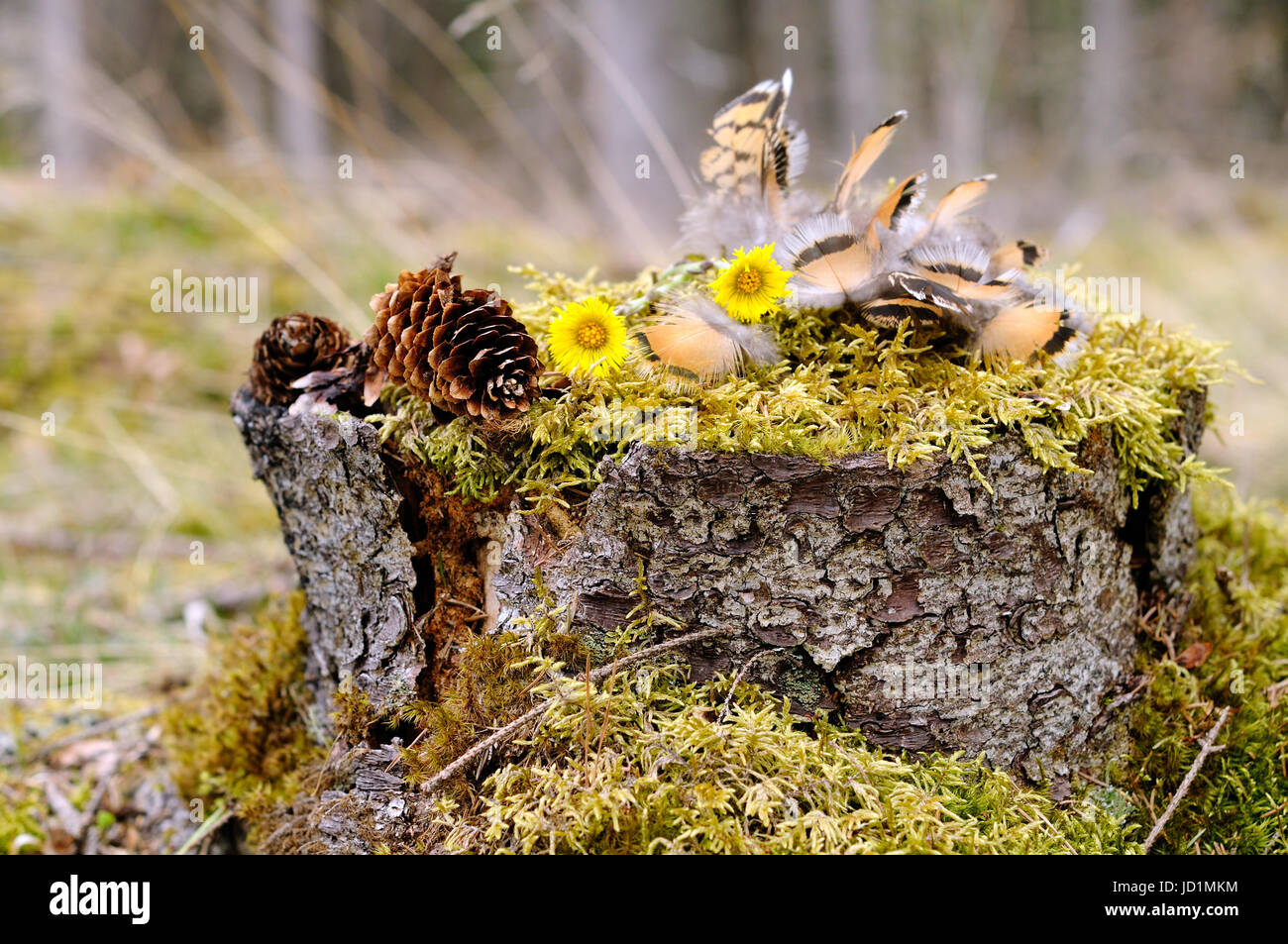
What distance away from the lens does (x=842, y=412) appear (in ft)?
4.54

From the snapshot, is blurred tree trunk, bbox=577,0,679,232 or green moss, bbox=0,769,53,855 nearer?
green moss, bbox=0,769,53,855

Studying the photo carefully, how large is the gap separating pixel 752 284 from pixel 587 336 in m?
0.30

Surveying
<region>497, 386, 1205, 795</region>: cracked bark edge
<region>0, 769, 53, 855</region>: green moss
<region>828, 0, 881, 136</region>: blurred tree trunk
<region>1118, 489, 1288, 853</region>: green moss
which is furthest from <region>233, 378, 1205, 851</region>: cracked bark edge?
<region>828, 0, 881, 136</region>: blurred tree trunk

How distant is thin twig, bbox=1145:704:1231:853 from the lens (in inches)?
55.1

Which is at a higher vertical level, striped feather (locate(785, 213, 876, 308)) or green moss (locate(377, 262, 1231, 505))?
striped feather (locate(785, 213, 876, 308))

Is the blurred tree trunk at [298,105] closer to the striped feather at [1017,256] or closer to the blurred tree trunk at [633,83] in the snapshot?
the blurred tree trunk at [633,83]

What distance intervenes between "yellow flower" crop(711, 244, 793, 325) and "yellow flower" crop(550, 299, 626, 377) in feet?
0.65

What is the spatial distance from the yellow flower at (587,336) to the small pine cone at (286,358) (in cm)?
59

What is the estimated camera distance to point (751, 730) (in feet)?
4.45

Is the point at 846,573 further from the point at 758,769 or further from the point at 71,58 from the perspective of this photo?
the point at 71,58

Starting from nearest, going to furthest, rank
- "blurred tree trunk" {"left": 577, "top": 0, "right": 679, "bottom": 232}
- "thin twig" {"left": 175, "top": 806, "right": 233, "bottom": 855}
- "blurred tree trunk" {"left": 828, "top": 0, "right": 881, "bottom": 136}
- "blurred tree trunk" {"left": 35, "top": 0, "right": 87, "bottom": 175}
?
"thin twig" {"left": 175, "top": 806, "right": 233, "bottom": 855}, "blurred tree trunk" {"left": 577, "top": 0, "right": 679, "bottom": 232}, "blurred tree trunk" {"left": 35, "top": 0, "right": 87, "bottom": 175}, "blurred tree trunk" {"left": 828, "top": 0, "right": 881, "bottom": 136}

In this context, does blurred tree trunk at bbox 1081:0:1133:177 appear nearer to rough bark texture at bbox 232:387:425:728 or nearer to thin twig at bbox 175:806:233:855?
rough bark texture at bbox 232:387:425:728

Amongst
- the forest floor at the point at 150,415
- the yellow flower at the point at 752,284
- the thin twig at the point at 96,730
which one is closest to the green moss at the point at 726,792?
the yellow flower at the point at 752,284
